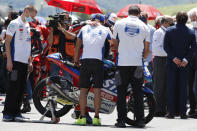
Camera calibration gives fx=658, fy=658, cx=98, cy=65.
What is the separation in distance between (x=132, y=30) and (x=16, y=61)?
211cm

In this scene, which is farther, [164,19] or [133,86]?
[164,19]

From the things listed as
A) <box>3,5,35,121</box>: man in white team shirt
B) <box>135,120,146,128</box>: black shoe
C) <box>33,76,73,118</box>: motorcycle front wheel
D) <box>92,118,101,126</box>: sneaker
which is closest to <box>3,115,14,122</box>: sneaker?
<box>3,5,35,121</box>: man in white team shirt

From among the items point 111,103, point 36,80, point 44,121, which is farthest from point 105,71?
point 36,80

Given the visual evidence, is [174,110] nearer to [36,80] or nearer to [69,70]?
[69,70]

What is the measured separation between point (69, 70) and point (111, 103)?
0.94 meters

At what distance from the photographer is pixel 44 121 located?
11406mm

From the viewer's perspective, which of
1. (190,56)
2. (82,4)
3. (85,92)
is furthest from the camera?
(82,4)

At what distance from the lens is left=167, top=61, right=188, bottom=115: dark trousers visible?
13.2 m

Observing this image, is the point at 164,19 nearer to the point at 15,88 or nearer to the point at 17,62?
the point at 17,62

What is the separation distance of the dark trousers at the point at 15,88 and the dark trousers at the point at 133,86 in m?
1.75

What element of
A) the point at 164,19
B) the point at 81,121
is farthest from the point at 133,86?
the point at 164,19

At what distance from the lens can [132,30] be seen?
1112cm

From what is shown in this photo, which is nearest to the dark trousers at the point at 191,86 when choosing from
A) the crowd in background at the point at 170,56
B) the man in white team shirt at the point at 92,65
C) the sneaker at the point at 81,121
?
the crowd in background at the point at 170,56

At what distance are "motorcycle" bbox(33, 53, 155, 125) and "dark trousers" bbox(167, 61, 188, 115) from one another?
1718 millimetres
